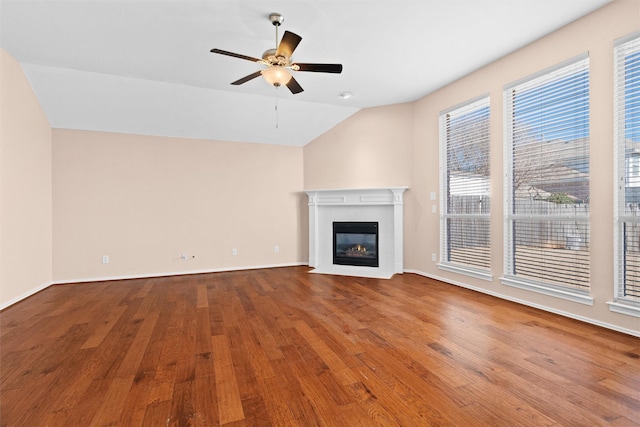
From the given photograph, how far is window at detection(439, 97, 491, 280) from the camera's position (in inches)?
157

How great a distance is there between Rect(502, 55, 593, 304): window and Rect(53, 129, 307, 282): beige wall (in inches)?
144

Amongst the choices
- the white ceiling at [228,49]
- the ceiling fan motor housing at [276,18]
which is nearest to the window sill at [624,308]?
the white ceiling at [228,49]

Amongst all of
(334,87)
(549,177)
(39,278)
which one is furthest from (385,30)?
(39,278)

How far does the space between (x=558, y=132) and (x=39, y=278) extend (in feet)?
22.0

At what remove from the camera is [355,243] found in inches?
225

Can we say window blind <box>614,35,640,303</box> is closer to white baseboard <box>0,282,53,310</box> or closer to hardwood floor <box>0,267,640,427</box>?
hardwood floor <box>0,267,640,427</box>

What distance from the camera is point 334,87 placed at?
439 centimetres

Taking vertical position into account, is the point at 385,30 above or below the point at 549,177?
above

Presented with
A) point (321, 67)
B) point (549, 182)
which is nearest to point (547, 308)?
point (549, 182)

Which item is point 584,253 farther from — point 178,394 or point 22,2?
point 22,2

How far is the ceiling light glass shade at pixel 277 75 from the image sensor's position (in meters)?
2.80

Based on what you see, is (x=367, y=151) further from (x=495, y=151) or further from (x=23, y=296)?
(x=23, y=296)

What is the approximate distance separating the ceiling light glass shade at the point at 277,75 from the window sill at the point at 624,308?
3.55 metres

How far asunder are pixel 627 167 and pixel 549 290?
1.34 metres
